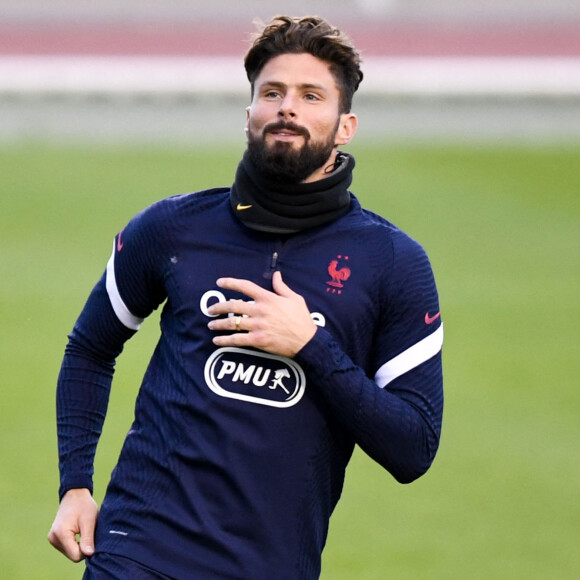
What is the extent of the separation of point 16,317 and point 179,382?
782 cm

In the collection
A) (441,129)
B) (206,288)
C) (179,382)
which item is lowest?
(179,382)

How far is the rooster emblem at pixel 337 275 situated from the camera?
344 centimetres

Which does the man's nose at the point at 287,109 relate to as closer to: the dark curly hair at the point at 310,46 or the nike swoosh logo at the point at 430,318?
the dark curly hair at the point at 310,46

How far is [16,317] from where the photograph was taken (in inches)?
432

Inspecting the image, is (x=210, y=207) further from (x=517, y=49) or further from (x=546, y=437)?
(x=517, y=49)

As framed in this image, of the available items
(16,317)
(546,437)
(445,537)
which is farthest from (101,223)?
(445,537)

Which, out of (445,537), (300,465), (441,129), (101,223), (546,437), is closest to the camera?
(300,465)

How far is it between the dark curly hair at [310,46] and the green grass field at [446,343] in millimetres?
3236

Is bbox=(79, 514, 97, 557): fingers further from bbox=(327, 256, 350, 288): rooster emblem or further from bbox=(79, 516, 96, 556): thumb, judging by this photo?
bbox=(327, 256, 350, 288): rooster emblem

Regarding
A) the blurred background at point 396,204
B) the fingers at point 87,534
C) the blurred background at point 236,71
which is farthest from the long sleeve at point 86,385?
the blurred background at point 236,71

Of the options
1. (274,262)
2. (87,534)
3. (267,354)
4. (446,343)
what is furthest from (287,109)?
(446,343)

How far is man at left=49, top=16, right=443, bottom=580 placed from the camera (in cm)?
330

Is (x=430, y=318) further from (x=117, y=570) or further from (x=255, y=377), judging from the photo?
(x=117, y=570)

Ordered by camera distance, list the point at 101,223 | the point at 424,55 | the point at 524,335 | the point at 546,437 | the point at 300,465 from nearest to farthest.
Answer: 1. the point at 300,465
2. the point at 546,437
3. the point at 524,335
4. the point at 101,223
5. the point at 424,55
